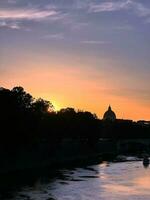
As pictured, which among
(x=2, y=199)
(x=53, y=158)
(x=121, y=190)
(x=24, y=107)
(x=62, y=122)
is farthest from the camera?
(x=62, y=122)

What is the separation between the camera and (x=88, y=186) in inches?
2608

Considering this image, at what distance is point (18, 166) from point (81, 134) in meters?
52.2

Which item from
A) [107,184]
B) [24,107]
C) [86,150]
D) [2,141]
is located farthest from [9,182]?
[86,150]

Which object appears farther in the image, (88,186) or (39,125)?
(39,125)

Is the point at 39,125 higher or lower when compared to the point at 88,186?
higher

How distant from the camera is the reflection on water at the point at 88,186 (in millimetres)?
57344

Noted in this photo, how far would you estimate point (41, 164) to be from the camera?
95375mm

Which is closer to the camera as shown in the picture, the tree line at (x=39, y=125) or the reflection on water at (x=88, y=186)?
the reflection on water at (x=88, y=186)

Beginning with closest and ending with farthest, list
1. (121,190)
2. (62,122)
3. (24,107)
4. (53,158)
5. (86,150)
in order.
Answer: (121,190) → (24,107) → (53,158) → (62,122) → (86,150)

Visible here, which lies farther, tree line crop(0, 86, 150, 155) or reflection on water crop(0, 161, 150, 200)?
tree line crop(0, 86, 150, 155)

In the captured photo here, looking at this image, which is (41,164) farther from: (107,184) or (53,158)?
(107,184)

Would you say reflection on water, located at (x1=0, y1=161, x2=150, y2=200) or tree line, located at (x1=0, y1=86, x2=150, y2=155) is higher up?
tree line, located at (x1=0, y1=86, x2=150, y2=155)

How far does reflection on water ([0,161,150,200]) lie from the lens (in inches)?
2258

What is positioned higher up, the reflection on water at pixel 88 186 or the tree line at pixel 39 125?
the tree line at pixel 39 125
